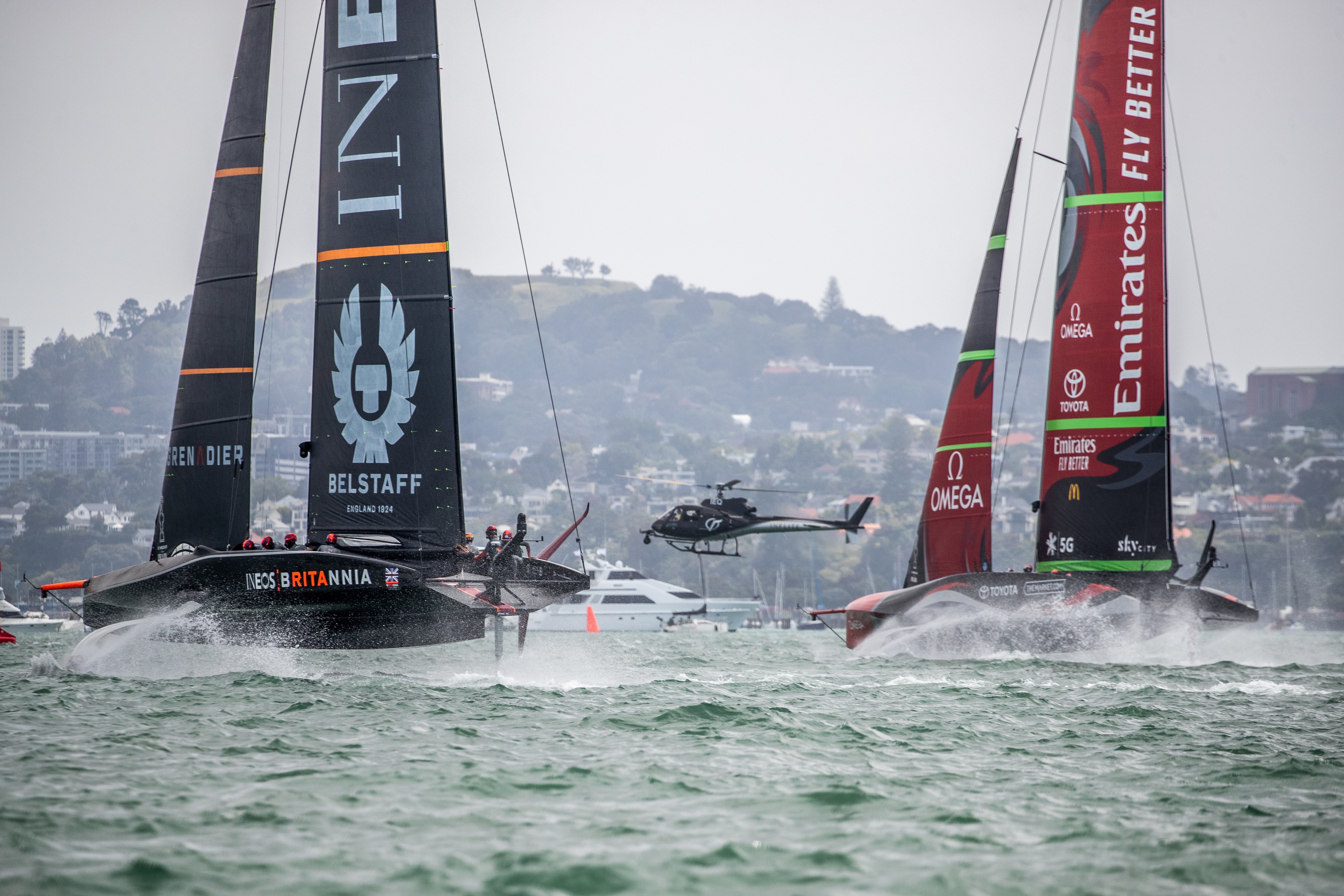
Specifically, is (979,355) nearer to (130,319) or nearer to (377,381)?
(377,381)

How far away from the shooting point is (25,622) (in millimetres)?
45656

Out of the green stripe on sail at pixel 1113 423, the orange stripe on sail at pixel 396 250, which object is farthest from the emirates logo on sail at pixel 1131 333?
the orange stripe on sail at pixel 396 250

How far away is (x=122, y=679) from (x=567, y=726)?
6.35 m

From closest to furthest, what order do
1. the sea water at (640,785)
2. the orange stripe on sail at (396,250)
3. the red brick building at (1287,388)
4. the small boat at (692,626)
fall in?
the sea water at (640,785) < the orange stripe on sail at (396,250) < the small boat at (692,626) < the red brick building at (1287,388)

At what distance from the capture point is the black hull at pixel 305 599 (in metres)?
13.3

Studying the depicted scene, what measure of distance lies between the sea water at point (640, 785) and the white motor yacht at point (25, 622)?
31535 millimetres

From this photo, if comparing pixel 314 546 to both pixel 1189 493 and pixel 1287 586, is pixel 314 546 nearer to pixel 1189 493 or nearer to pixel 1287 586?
pixel 1287 586

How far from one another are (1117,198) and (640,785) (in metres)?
15.3

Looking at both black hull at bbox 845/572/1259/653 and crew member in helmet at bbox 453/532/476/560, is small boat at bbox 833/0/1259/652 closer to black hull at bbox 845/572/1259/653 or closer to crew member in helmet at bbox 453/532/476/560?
black hull at bbox 845/572/1259/653

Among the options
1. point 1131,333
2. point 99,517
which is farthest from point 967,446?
point 99,517

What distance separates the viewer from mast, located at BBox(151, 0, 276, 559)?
641 inches

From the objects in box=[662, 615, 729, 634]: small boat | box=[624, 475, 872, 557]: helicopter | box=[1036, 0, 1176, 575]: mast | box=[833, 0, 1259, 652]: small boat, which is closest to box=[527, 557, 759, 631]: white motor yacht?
box=[662, 615, 729, 634]: small boat

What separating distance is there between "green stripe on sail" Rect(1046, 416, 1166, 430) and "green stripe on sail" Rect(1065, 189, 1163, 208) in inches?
131

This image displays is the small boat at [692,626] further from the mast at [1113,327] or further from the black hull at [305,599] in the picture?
the black hull at [305,599]
